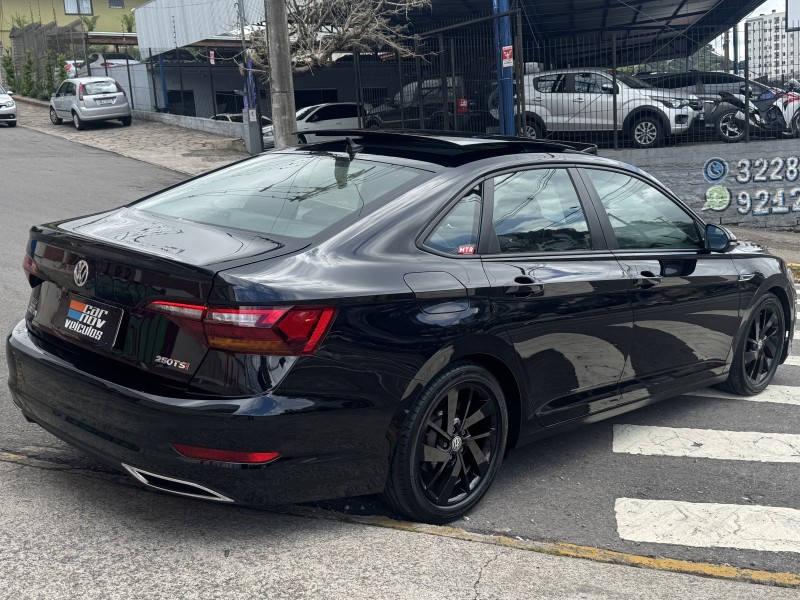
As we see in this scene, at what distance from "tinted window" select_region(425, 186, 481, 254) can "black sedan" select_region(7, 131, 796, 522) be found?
1 cm

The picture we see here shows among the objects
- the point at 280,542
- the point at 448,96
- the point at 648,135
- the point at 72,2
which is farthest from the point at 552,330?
the point at 72,2

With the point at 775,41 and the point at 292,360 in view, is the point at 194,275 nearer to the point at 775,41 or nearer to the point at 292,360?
the point at 292,360

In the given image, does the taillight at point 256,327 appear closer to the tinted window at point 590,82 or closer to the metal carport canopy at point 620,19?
the tinted window at point 590,82

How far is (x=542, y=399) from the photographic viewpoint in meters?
4.53

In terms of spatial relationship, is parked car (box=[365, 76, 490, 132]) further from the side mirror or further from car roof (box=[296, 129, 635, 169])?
car roof (box=[296, 129, 635, 169])

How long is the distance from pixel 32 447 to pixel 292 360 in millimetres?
1946

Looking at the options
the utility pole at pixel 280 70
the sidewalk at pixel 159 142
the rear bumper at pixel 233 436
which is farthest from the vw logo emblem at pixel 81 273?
the sidewalk at pixel 159 142

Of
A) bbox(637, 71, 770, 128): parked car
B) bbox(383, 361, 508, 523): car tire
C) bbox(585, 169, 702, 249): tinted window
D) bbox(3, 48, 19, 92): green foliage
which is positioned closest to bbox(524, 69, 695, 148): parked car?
bbox(637, 71, 770, 128): parked car

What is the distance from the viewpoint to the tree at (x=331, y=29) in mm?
21250

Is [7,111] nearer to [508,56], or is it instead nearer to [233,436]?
[508,56]

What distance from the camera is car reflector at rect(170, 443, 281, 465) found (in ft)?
11.4

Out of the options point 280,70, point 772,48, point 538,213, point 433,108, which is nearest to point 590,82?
point 772,48

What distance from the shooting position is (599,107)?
57.2ft

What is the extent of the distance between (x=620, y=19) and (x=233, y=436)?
33018 mm
